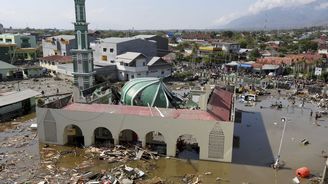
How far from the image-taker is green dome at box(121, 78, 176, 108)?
26.7 m

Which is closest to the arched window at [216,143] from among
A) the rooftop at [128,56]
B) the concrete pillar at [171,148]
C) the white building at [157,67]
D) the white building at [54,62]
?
the concrete pillar at [171,148]

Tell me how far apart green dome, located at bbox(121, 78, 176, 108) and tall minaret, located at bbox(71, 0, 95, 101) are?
482cm

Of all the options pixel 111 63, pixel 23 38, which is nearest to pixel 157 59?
pixel 111 63

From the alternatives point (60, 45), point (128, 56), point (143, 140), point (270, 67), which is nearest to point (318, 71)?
point (270, 67)

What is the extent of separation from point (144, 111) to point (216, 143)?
19.6 feet

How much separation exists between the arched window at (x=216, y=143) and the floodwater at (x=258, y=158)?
2.01 ft

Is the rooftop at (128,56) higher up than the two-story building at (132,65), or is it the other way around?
the rooftop at (128,56)

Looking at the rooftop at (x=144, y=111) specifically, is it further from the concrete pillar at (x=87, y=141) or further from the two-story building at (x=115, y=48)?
the two-story building at (x=115, y=48)

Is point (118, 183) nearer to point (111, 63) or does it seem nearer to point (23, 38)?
point (111, 63)

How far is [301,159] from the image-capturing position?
23.6m

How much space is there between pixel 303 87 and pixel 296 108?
12.2 meters

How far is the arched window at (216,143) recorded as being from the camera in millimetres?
21297

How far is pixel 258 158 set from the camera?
2344 cm

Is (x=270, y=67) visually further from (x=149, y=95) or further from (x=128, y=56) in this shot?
(x=149, y=95)
